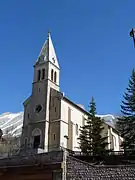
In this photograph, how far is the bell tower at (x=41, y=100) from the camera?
41906mm

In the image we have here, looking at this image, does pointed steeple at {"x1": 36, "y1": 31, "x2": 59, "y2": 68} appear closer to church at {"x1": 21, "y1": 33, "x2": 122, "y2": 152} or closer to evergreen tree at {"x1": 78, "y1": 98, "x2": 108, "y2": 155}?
church at {"x1": 21, "y1": 33, "x2": 122, "y2": 152}

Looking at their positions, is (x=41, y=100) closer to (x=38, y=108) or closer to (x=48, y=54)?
(x=38, y=108)

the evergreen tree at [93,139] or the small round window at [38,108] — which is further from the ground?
the small round window at [38,108]

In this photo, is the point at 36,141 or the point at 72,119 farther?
the point at 72,119

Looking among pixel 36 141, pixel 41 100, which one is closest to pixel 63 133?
pixel 36 141

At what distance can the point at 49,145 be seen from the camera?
131 ft

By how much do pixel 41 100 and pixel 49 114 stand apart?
3.13m

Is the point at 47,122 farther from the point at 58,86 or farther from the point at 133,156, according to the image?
the point at 133,156

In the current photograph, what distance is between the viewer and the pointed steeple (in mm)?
48938

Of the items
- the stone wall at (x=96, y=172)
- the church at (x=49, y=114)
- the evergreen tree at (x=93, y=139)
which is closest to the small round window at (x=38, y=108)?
the church at (x=49, y=114)

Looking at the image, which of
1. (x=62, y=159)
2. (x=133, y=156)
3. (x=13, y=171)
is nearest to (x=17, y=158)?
(x=13, y=171)

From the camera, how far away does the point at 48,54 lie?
49344 millimetres

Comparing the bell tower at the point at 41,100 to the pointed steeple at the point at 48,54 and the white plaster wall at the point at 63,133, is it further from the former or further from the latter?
the white plaster wall at the point at 63,133

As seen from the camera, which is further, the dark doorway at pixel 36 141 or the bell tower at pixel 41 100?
the bell tower at pixel 41 100
